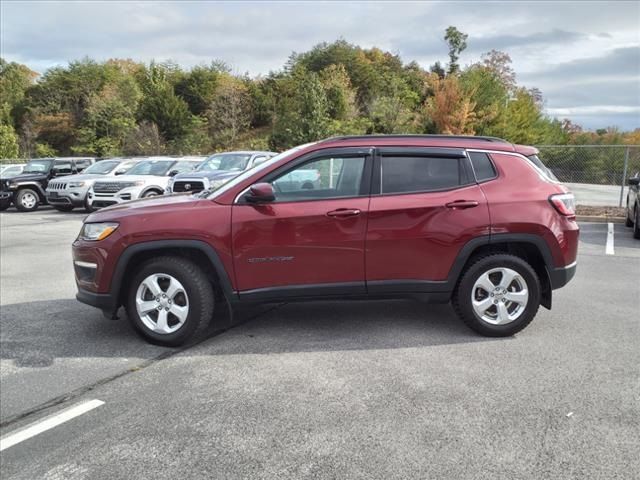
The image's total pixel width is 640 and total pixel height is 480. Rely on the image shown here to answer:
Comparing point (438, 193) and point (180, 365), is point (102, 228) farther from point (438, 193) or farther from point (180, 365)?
point (438, 193)

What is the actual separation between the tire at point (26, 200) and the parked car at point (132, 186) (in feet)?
11.0

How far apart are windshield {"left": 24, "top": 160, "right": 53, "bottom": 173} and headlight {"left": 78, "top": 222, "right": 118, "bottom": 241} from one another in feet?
53.4

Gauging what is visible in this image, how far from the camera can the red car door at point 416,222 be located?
4.52 metres

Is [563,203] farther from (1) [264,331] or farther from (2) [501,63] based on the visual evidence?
(2) [501,63]

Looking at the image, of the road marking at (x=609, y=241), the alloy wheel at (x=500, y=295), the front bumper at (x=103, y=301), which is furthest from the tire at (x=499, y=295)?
the road marking at (x=609, y=241)

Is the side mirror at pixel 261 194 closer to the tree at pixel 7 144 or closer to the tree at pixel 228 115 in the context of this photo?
the tree at pixel 228 115

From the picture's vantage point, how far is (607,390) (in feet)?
11.8

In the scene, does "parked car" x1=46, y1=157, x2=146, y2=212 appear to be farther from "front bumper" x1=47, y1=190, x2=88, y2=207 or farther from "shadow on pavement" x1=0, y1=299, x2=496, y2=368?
"shadow on pavement" x1=0, y1=299, x2=496, y2=368

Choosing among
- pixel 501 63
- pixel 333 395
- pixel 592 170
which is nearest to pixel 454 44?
pixel 501 63

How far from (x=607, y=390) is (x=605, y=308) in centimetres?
231

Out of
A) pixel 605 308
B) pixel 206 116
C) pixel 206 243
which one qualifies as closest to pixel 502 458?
pixel 206 243

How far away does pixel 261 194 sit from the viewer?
4398 millimetres

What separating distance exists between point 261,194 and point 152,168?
42.1 ft

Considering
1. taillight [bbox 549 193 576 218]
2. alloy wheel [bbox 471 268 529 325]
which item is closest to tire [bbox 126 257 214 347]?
alloy wheel [bbox 471 268 529 325]
